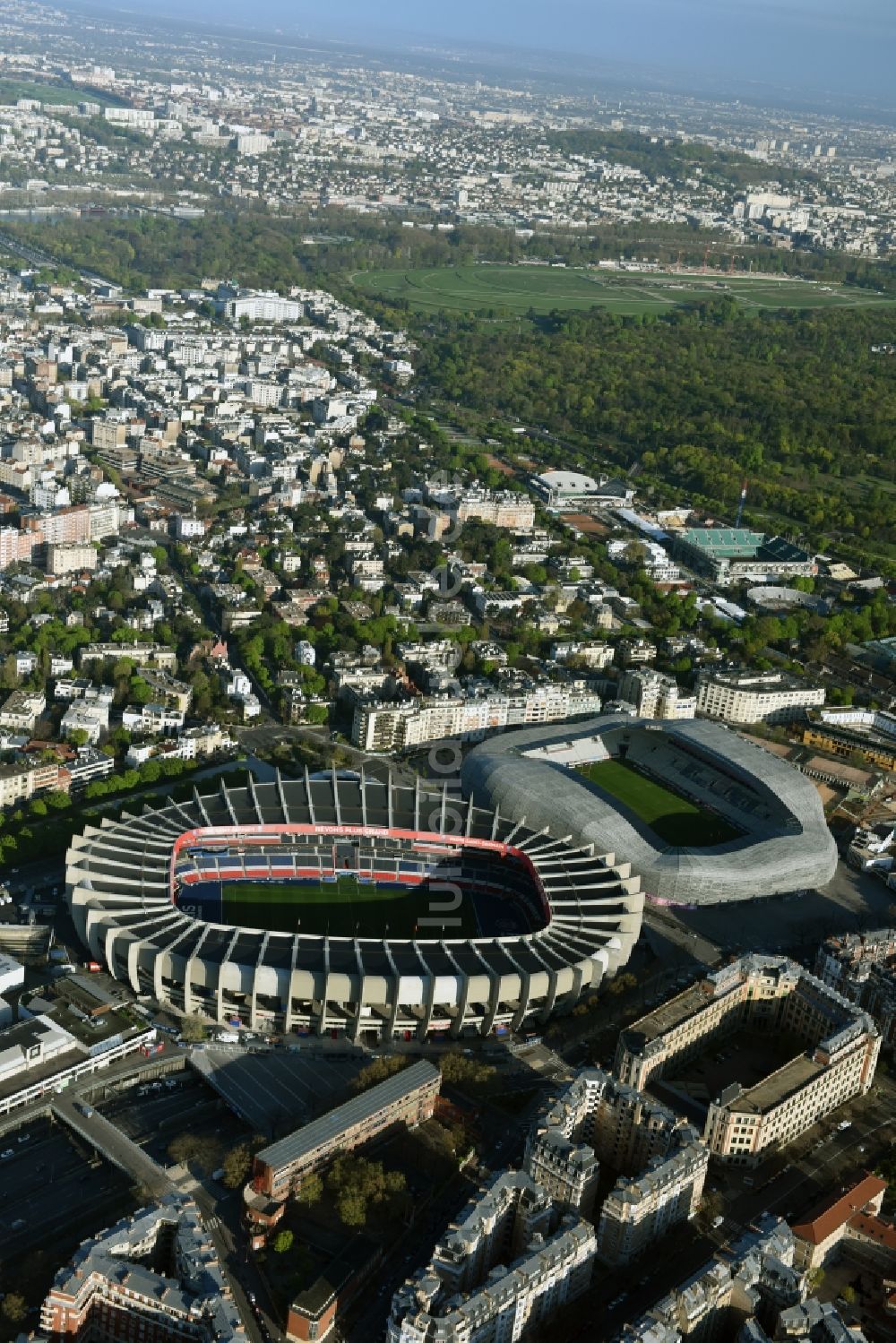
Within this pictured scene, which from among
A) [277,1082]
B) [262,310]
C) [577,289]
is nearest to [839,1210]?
[277,1082]

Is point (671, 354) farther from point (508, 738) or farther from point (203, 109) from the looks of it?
point (203, 109)

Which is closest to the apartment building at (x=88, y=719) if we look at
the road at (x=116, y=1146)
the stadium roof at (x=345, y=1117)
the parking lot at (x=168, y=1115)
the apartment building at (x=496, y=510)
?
the parking lot at (x=168, y=1115)

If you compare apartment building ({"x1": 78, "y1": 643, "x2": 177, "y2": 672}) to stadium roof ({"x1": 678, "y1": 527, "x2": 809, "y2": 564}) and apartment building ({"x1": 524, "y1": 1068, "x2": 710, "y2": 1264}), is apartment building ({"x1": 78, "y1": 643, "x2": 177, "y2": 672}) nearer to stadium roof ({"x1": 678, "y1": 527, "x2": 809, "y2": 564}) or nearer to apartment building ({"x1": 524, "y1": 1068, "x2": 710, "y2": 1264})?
apartment building ({"x1": 524, "y1": 1068, "x2": 710, "y2": 1264})

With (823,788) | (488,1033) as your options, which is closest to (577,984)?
(488,1033)

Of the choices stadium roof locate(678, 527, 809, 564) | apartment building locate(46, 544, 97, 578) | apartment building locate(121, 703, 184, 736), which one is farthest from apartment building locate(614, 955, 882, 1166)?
stadium roof locate(678, 527, 809, 564)

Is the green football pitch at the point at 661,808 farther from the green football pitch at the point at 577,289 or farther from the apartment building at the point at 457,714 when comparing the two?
the green football pitch at the point at 577,289

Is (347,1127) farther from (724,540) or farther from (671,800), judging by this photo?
(724,540)
